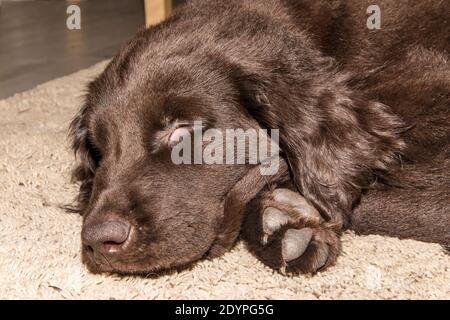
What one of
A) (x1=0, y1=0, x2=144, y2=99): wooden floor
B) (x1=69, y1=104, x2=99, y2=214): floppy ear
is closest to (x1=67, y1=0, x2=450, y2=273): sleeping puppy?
(x1=69, y1=104, x2=99, y2=214): floppy ear

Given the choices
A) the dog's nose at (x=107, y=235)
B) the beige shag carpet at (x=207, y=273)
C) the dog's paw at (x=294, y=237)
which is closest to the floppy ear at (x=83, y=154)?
the beige shag carpet at (x=207, y=273)

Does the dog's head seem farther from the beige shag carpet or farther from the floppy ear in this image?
the floppy ear

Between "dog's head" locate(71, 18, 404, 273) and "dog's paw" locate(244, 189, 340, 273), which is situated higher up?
"dog's head" locate(71, 18, 404, 273)

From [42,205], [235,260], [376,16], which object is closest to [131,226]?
[235,260]

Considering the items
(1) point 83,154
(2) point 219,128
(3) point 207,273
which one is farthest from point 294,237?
(1) point 83,154

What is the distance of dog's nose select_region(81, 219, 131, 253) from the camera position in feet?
5.59

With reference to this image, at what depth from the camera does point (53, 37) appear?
5.51m

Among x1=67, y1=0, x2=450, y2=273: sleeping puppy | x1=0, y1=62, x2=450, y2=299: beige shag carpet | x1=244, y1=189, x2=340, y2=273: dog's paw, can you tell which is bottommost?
x1=0, y1=62, x2=450, y2=299: beige shag carpet

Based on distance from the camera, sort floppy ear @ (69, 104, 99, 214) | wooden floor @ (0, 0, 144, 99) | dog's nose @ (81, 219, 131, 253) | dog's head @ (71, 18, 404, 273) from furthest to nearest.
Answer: wooden floor @ (0, 0, 144, 99) < floppy ear @ (69, 104, 99, 214) < dog's head @ (71, 18, 404, 273) < dog's nose @ (81, 219, 131, 253)

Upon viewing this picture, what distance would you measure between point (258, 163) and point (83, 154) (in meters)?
0.68

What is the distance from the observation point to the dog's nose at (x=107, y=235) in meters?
1.71

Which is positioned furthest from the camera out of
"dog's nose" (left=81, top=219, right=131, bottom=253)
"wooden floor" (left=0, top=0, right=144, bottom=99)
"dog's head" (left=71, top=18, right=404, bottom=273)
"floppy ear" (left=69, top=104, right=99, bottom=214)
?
"wooden floor" (left=0, top=0, right=144, bottom=99)

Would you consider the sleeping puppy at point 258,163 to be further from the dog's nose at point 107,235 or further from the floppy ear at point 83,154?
the floppy ear at point 83,154

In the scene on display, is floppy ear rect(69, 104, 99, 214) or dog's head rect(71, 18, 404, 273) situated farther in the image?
floppy ear rect(69, 104, 99, 214)
